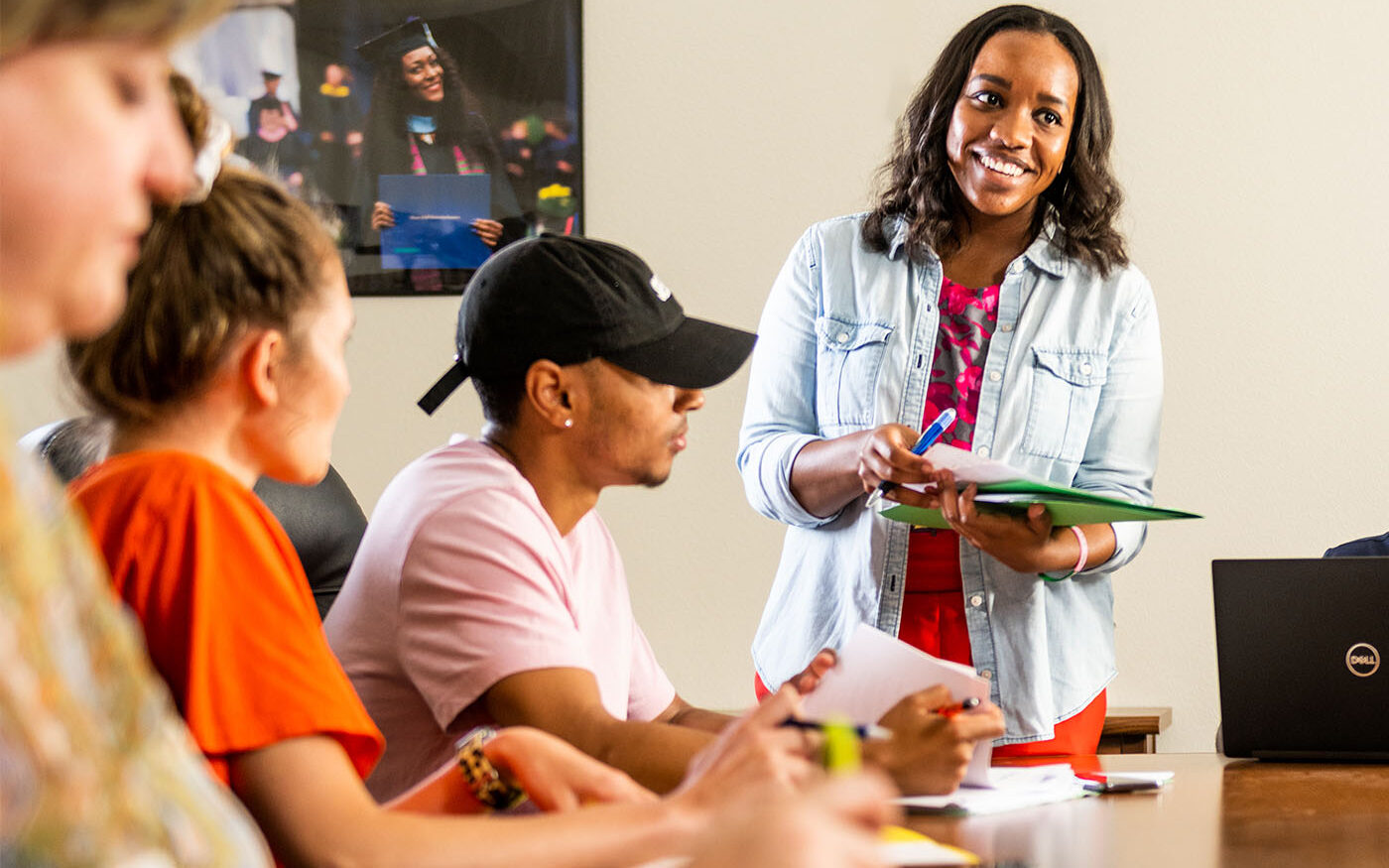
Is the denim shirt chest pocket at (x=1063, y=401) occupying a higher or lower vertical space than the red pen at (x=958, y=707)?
higher

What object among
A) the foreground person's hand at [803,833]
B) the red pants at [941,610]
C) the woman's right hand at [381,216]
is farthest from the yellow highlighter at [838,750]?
the woman's right hand at [381,216]

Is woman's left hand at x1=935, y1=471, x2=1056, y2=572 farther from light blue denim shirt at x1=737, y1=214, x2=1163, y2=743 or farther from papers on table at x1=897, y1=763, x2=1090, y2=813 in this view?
papers on table at x1=897, y1=763, x2=1090, y2=813

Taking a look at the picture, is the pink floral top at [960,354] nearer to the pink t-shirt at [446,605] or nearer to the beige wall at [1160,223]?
the pink t-shirt at [446,605]

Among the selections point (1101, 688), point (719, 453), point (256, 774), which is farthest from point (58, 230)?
point (719, 453)

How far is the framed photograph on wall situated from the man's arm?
2211 millimetres

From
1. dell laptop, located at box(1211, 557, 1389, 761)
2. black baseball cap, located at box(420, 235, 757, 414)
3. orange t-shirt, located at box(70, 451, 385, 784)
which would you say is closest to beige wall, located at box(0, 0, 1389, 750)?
dell laptop, located at box(1211, 557, 1389, 761)

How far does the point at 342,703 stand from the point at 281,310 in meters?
0.31

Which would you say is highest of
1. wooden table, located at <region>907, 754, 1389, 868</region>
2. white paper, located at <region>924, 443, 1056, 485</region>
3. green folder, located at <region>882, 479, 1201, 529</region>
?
white paper, located at <region>924, 443, 1056, 485</region>

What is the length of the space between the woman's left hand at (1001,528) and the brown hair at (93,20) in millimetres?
1235

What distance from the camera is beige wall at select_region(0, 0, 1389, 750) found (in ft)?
9.82

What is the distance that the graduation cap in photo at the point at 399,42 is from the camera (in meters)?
3.36

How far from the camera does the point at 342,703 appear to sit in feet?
2.98

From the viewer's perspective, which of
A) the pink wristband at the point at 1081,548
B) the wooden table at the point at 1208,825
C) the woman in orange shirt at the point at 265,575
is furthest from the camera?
the pink wristband at the point at 1081,548

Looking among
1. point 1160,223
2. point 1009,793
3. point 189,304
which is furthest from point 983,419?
point 1160,223
